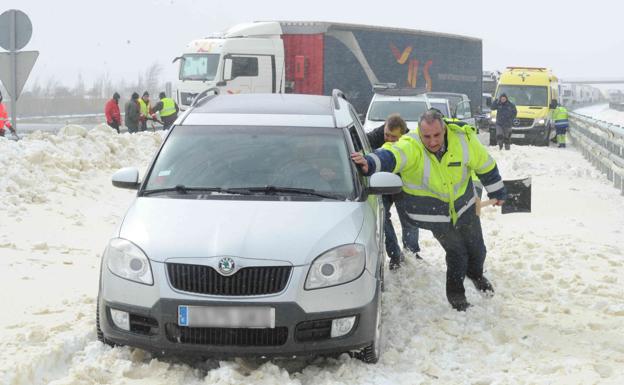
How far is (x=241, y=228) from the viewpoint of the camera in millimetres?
5375

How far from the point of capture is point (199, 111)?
6.95 meters

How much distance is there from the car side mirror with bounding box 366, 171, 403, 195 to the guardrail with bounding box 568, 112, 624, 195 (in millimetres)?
8707

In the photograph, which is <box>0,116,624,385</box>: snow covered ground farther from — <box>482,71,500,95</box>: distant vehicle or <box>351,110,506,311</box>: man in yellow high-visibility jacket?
<box>482,71,500,95</box>: distant vehicle

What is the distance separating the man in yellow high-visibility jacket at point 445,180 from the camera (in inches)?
269

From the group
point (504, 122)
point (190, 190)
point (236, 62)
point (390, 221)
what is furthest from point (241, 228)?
point (236, 62)

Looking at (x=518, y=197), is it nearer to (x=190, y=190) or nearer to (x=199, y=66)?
(x=190, y=190)

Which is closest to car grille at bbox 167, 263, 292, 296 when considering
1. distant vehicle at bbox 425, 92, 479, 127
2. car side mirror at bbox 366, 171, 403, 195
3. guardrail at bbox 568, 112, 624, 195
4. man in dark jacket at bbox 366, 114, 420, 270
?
car side mirror at bbox 366, 171, 403, 195

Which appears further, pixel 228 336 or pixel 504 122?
pixel 504 122

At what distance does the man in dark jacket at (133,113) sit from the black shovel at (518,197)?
19.2 metres

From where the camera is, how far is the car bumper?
512 centimetres

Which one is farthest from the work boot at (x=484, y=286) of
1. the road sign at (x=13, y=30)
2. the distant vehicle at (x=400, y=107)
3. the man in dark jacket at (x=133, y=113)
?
the man in dark jacket at (x=133, y=113)

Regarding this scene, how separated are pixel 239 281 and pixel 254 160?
1357 millimetres

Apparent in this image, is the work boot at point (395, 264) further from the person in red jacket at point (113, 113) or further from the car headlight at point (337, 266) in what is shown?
the person in red jacket at point (113, 113)

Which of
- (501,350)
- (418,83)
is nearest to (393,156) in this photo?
(501,350)
